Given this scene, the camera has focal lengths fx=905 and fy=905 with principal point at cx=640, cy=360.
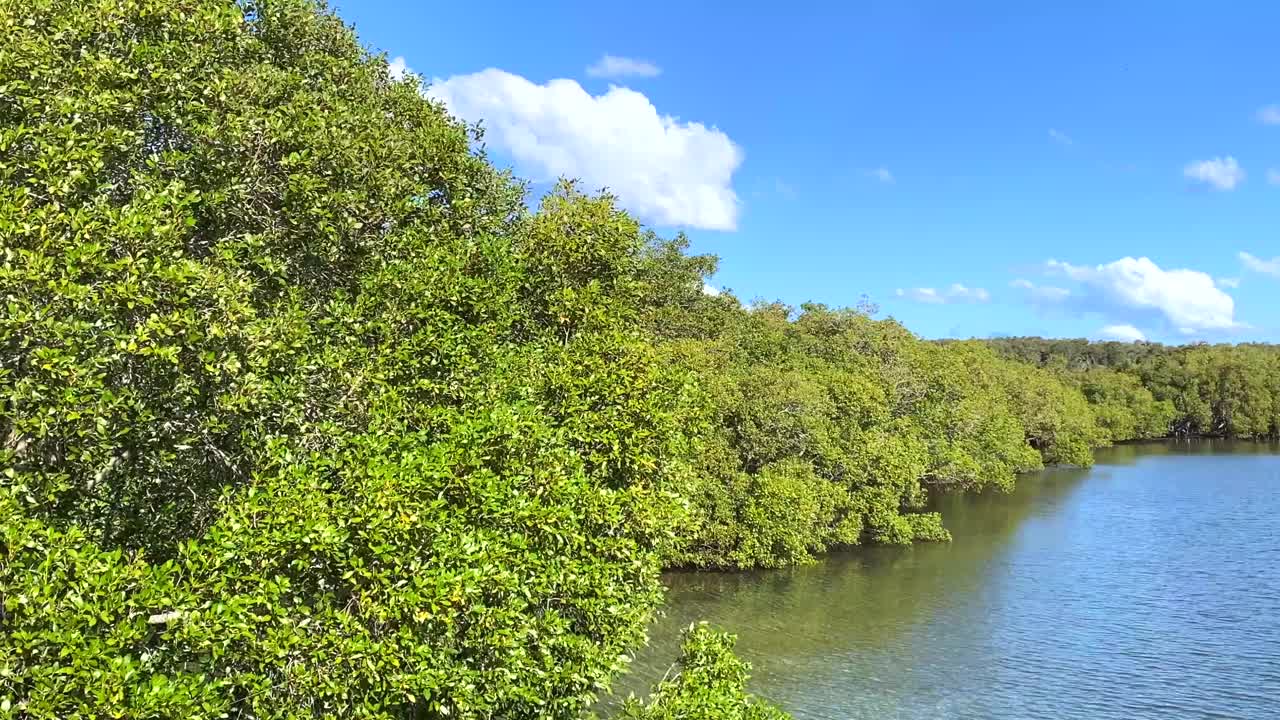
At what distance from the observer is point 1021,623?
114ft

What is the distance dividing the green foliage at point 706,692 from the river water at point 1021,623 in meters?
10.8

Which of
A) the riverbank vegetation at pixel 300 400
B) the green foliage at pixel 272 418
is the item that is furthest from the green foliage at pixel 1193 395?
the green foliage at pixel 272 418

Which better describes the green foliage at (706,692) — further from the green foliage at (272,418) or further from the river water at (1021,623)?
the river water at (1021,623)

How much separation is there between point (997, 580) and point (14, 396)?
1619 inches

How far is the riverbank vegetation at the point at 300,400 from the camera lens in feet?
29.8

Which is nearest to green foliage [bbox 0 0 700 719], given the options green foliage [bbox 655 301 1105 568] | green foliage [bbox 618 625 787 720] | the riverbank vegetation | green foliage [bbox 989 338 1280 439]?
the riverbank vegetation

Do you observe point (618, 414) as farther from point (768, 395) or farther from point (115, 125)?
point (768, 395)

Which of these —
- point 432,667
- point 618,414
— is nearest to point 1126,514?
point 618,414

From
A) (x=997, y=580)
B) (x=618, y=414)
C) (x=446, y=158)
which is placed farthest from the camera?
(x=997, y=580)

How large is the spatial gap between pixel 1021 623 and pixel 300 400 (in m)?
31.5

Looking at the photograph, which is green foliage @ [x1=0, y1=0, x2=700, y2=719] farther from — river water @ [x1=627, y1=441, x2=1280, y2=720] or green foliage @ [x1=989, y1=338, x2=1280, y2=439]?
green foliage @ [x1=989, y1=338, x2=1280, y2=439]

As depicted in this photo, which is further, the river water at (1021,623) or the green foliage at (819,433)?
the green foliage at (819,433)

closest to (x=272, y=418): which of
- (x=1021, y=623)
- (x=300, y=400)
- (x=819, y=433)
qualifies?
(x=300, y=400)

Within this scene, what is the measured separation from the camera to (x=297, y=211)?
13.0 meters
